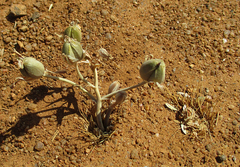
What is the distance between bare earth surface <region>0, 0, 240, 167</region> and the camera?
2.20m

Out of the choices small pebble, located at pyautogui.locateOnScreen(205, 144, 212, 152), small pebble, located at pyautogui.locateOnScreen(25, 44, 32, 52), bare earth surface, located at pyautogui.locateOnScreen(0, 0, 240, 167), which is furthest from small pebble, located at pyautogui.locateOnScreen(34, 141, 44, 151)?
small pebble, located at pyautogui.locateOnScreen(205, 144, 212, 152)

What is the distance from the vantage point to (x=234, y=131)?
7.91 ft

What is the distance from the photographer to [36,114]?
2.32 m

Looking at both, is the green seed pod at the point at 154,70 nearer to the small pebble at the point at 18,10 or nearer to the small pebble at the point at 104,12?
the small pebble at the point at 104,12

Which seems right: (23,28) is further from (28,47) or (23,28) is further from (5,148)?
(5,148)

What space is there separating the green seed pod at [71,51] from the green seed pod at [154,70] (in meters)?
0.60

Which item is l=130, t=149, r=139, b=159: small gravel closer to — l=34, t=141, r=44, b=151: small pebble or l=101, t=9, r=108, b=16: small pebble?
l=34, t=141, r=44, b=151: small pebble

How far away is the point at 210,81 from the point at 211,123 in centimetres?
69

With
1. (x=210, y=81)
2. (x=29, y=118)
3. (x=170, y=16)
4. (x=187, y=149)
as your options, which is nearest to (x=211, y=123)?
(x=187, y=149)

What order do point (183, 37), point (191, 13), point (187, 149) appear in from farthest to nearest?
1. point (191, 13)
2. point (183, 37)
3. point (187, 149)

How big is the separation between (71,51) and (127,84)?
1118 millimetres

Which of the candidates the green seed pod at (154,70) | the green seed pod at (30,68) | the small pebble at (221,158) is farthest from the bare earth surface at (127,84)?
the green seed pod at (154,70)

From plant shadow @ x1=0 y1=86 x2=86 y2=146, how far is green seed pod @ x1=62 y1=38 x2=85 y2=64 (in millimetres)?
763

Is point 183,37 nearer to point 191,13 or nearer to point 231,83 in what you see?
point 191,13
